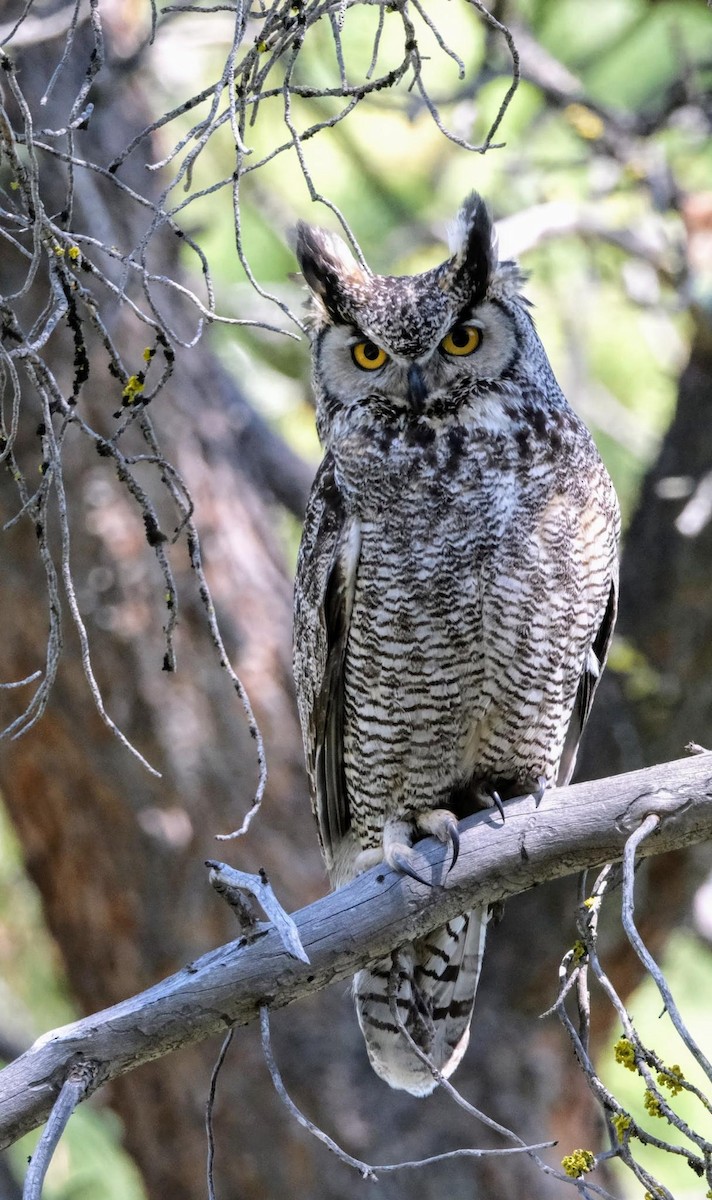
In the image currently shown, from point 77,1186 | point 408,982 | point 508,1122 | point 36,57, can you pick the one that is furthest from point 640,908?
point 36,57

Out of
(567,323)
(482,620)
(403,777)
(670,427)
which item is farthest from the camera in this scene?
(567,323)

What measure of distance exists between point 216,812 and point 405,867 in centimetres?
186

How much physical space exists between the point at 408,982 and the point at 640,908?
4.80ft

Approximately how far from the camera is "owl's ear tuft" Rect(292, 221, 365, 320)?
2795mm

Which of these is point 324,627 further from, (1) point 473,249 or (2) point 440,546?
(1) point 473,249

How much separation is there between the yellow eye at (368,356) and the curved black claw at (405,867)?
106cm

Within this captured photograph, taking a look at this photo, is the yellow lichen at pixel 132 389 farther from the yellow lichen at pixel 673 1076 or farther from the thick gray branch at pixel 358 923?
the yellow lichen at pixel 673 1076

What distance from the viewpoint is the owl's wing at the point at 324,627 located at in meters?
2.77

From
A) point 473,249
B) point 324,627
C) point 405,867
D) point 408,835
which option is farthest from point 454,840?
point 473,249

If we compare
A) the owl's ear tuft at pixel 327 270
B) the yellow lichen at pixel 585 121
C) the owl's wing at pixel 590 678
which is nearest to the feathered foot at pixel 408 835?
the owl's wing at pixel 590 678

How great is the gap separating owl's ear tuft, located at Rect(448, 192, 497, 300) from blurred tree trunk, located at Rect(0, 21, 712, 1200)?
1.49m

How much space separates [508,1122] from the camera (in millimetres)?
4094

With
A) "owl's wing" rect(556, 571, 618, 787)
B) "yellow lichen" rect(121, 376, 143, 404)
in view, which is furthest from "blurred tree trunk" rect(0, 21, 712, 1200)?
"yellow lichen" rect(121, 376, 143, 404)

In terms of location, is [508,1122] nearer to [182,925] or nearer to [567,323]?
[182,925]
